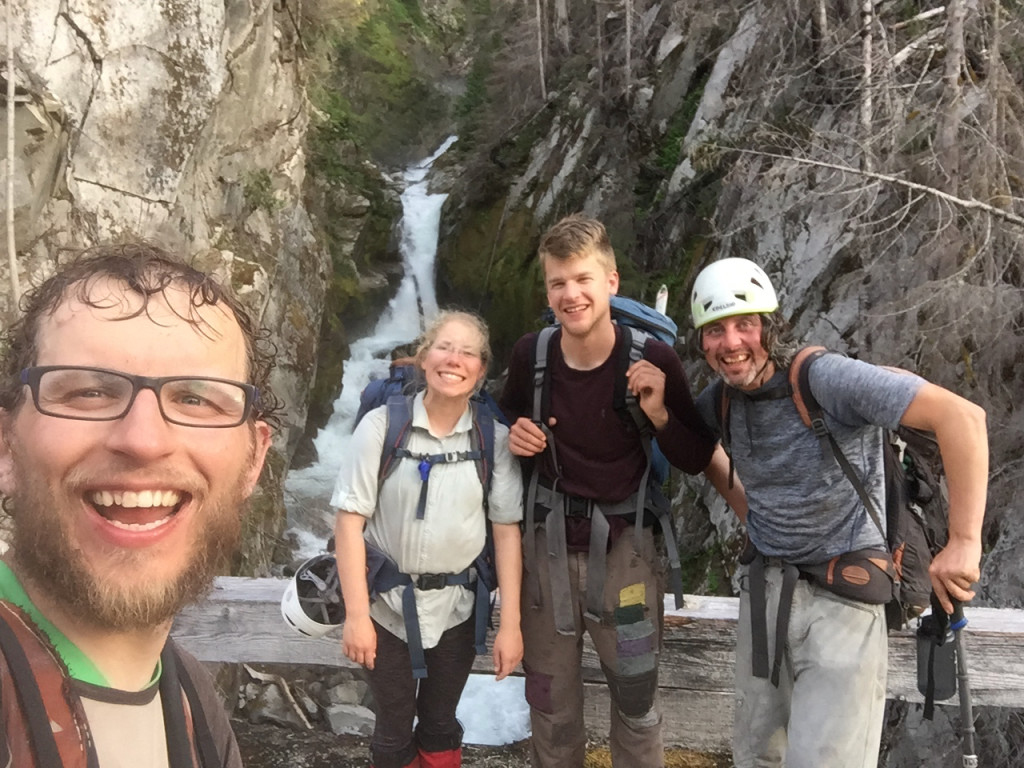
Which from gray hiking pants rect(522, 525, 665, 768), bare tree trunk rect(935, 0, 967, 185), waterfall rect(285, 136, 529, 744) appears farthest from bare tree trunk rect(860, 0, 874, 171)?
waterfall rect(285, 136, 529, 744)

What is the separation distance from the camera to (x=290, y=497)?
1173 centimetres

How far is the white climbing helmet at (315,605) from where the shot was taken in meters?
2.21

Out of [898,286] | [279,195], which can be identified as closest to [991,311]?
[898,286]

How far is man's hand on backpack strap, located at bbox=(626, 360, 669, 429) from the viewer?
2141mm

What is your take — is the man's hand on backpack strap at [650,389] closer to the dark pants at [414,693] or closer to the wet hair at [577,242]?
the wet hair at [577,242]

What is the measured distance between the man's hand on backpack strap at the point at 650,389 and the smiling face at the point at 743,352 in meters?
0.22

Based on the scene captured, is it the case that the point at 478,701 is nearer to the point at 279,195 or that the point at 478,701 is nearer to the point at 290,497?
the point at 290,497

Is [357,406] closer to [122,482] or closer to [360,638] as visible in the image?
[360,638]

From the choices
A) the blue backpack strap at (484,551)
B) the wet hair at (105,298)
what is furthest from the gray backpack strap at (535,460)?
the wet hair at (105,298)

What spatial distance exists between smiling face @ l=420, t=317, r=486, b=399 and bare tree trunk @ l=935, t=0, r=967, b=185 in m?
4.08

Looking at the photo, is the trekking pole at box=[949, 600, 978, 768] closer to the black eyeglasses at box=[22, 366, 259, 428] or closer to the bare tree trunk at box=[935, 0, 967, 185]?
the black eyeglasses at box=[22, 366, 259, 428]

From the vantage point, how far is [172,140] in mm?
6391

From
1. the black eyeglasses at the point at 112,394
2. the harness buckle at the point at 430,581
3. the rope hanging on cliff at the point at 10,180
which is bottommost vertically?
the harness buckle at the point at 430,581

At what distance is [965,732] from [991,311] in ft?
10.8
